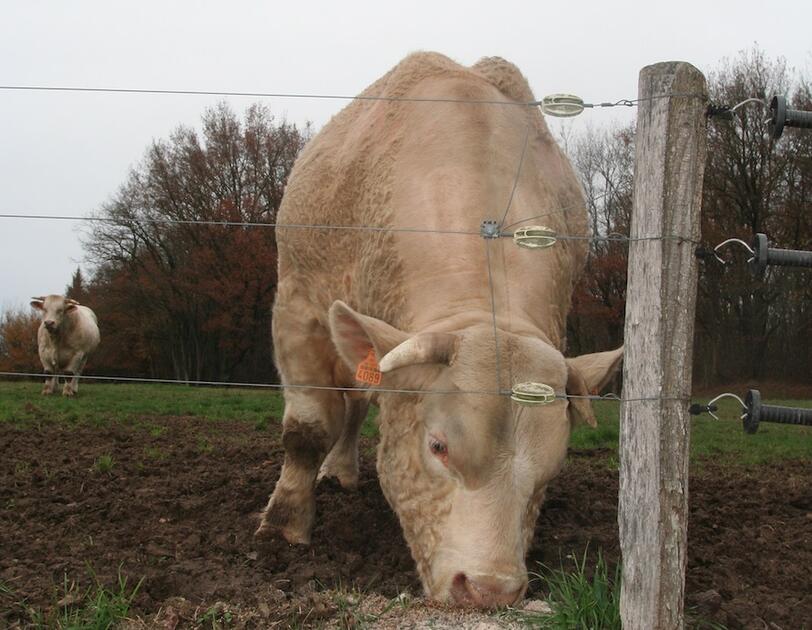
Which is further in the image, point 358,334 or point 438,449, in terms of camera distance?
point 358,334

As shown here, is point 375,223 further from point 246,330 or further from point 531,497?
point 246,330

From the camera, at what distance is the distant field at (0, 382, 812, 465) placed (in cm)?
964

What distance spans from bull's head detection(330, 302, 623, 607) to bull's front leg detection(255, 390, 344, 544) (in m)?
1.40

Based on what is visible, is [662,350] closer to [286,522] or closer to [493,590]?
[493,590]

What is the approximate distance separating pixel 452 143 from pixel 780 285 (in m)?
22.2

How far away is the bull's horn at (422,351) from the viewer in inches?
133

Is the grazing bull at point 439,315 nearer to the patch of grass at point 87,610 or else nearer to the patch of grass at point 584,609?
the patch of grass at point 584,609

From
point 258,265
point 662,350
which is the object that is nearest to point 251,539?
point 662,350

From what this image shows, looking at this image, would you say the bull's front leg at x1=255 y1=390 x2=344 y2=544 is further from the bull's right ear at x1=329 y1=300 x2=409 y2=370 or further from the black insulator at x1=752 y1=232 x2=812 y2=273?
the black insulator at x1=752 y1=232 x2=812 y2=273

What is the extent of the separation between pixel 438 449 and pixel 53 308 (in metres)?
16.4

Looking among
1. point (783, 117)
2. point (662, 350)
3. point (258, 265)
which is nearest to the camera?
point (662, 350)

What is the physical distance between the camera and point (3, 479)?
6.05m

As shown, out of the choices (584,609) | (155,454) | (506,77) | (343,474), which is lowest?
(155,454)

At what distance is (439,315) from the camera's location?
3.90m
